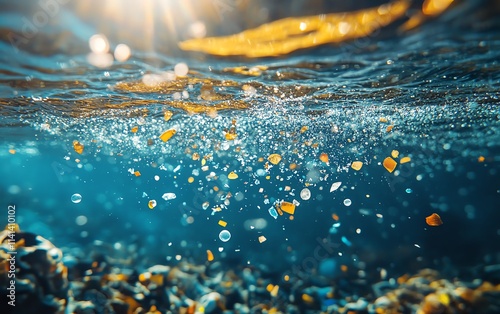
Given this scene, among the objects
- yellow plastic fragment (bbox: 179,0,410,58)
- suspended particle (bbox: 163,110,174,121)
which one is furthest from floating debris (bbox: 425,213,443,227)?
suspended particle (bbox: 163,110,174,121)

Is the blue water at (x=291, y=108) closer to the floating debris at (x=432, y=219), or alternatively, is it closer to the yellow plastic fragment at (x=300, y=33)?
the yellow plastic fragment at (x=300, y=33)

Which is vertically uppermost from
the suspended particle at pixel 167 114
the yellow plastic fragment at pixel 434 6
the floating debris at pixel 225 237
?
the suspended particle at pixel 167 114

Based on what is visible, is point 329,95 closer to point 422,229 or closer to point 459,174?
point 422,229

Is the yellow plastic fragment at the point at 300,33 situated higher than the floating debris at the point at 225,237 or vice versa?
the yellow plastic fragment at the point at 300,33

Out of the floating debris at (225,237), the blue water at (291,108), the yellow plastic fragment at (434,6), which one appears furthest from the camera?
the floating debris at (225,237)

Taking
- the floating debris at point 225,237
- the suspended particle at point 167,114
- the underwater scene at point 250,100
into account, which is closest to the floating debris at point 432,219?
the underwater scene at point 250,100

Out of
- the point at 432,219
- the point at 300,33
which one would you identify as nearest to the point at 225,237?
the point at 432,219

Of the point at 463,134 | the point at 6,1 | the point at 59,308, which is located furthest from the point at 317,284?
the point at 463,134

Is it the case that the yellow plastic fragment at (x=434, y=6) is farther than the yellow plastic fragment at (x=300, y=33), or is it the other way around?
the yellow plastic fragment at (x=300, y=33)

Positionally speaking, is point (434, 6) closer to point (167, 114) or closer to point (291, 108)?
point (291, 108)
